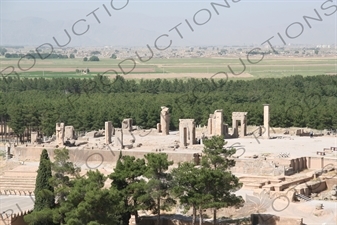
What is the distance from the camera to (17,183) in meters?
39.1

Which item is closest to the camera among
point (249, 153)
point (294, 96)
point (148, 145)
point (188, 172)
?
point (188, 172)

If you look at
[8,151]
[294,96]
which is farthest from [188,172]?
[294,96]

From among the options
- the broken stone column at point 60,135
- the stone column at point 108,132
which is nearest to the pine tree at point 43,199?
the stone column at point 108,132

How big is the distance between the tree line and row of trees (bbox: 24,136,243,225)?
26489 mm

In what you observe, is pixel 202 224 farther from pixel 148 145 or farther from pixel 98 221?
pixel 148 145

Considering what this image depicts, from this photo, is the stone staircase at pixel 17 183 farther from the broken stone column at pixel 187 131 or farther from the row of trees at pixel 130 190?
the broken stone column at pixel 187 131

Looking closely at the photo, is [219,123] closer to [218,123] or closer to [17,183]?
[218,123]

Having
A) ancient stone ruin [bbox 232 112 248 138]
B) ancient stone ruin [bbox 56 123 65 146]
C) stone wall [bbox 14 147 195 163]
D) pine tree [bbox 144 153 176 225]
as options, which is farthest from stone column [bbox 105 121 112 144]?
pine tree [bbox 144 153 176 225]

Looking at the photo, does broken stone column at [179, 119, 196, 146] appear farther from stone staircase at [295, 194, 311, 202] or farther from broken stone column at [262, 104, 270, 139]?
stone staircase at [295, 194, 311, 202]

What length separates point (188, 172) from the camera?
92.5ft

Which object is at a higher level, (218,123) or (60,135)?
(218,123)

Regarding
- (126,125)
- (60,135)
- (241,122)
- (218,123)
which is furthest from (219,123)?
(60,135)

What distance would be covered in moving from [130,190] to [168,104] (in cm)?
3446

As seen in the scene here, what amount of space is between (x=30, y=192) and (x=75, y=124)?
2035 cm
